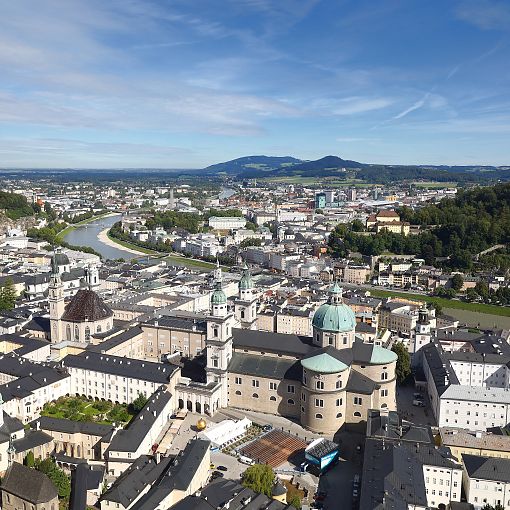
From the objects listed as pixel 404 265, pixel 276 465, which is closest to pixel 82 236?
pixel 404 265

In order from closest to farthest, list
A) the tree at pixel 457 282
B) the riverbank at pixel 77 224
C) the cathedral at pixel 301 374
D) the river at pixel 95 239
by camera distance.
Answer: the cathedral at pixel 301 374
the tree at pixel 457 282
the river at pixel 95 239
the riverbank at pixel 77 224

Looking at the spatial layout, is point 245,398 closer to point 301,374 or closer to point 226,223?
point 301,374

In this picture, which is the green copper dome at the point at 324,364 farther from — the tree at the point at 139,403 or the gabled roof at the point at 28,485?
the gabled roof at the point at 28,485

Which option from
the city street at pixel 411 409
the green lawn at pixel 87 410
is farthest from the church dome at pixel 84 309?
the city street at pixel 411 409

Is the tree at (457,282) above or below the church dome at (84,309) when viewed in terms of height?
below

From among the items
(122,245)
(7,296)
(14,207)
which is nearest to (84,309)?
(7,296)

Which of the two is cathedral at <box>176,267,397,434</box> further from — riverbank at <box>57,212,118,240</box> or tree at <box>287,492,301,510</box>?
riverbank at <box>57,212,118,240</box>
